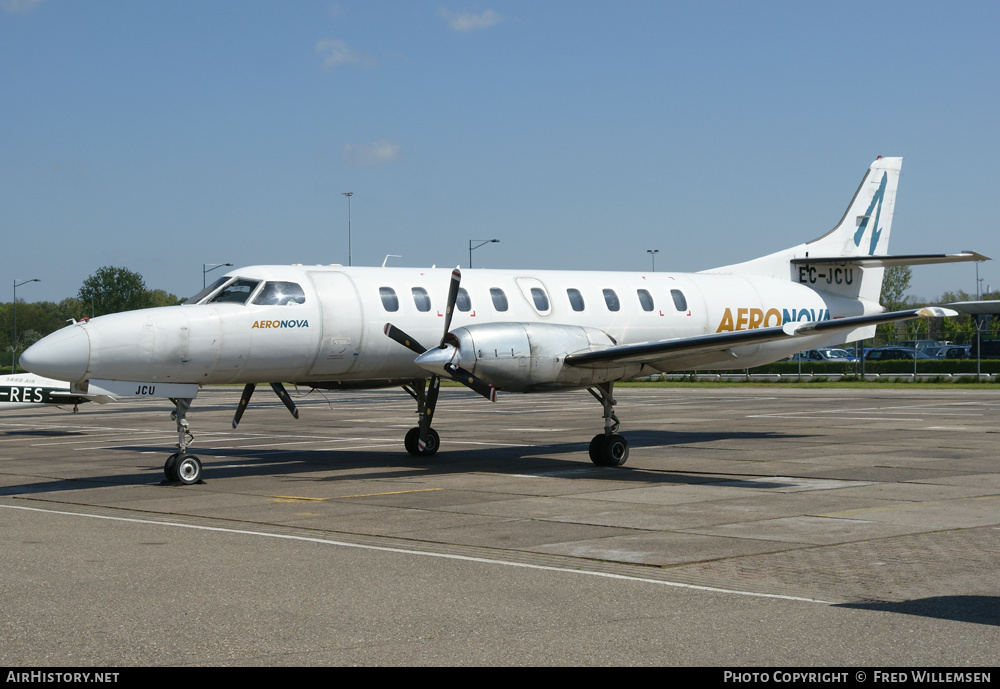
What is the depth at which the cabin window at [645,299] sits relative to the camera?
843 inches

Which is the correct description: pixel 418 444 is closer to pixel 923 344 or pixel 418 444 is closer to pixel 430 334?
pixel 430 334

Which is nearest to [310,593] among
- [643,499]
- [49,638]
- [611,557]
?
[49,638]

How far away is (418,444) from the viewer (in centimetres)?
2100

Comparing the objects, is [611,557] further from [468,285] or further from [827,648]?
[468,285]

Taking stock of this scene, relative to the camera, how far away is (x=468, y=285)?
19609 mm

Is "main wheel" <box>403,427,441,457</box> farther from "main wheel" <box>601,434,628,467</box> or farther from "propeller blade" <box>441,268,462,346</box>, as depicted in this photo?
"main wheel" <box>601,434,628,467</box>

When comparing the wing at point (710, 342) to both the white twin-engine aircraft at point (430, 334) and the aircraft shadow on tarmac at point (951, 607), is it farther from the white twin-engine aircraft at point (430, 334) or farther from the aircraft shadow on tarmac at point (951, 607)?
the aircraft shadow on tarmac at point (951, 607)

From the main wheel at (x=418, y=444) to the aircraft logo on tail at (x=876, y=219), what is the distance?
476 inches

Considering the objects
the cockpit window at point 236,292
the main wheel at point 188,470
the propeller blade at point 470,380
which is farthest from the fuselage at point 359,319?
the propeller blade at point 470,380

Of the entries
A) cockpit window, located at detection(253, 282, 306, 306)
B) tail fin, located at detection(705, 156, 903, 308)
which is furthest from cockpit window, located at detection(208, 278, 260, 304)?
tail fin, located at detection(705, 156, 903, 308)

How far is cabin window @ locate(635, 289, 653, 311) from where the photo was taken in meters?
21.4

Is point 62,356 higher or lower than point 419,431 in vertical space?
higher

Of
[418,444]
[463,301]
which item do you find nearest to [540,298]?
[463,301]

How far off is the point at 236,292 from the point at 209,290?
0.48 meters
